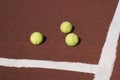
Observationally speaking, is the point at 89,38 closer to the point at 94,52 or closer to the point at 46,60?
the point at 94,52

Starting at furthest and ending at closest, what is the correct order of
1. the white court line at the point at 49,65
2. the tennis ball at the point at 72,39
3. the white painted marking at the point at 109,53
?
the tennis ball at the point at 72,39
the white court line at the point at 49,65
the white painted marking at the point at 109,53

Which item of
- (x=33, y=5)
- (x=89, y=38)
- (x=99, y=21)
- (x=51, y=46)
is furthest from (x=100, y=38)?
(x=33, y=5)

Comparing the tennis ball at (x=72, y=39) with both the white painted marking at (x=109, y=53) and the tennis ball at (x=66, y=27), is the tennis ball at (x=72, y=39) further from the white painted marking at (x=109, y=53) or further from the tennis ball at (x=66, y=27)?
the white painted marking at (x=109, y=53)

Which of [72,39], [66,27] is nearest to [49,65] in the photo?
[72,39]

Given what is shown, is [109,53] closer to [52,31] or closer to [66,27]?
[66,27]

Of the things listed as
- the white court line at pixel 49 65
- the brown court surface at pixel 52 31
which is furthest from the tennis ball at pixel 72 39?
the white court line at pixel 49 65

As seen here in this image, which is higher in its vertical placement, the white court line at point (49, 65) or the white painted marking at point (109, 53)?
the white painted marking at point (109, 53)

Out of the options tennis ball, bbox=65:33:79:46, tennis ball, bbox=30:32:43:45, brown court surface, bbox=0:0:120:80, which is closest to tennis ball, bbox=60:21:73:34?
brown court surface, bbox=0:0:120:80
